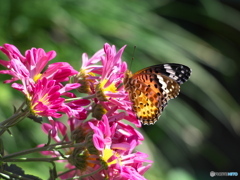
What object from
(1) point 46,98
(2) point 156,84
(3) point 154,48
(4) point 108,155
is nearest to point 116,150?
(4) point 108,155

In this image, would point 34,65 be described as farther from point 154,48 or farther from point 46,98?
point 154,48

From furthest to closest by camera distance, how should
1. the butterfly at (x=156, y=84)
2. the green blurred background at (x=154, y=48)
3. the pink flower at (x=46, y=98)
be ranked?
1. the green blurred background at (x=154, y=48)
2. the butterfly at (x=156, y=84)
3. the pink flower at (x=46, y=98)

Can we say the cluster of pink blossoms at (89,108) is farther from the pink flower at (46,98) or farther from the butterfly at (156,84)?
the butterfly at (156,84)

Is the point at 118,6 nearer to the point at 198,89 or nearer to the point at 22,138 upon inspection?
the point at 198,89

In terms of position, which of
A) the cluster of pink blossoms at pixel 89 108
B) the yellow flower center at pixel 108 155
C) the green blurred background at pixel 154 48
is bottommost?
the yellow flower center at pixel 108 155

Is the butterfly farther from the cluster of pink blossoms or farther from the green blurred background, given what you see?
the green blurred background

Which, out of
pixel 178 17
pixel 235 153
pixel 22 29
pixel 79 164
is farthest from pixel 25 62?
pixel 235 153

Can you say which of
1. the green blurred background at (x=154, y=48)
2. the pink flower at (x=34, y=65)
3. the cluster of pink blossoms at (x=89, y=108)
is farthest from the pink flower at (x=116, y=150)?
the green blurred background at (x=154, y=48)
